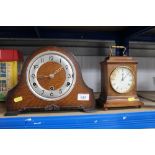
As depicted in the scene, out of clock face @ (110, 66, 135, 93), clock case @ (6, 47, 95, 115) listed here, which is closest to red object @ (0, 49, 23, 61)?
clock case @ (6, 47, 95, 115)

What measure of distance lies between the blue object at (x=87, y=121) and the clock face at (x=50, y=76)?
87 mm

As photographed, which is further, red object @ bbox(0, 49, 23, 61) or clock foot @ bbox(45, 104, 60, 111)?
red object @ bbox(0, 49, 23, 61)

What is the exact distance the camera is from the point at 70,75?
735 millimetres

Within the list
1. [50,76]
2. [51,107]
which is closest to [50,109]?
[51,107]

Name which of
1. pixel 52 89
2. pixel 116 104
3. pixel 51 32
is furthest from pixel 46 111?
pixel 51 32

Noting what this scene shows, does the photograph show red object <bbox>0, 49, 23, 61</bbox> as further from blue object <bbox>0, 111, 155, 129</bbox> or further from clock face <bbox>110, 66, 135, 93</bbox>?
clock face <bbox>110, 66, 135, 93</bbox>

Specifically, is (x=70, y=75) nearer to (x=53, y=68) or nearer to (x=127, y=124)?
(x=53, y=68)

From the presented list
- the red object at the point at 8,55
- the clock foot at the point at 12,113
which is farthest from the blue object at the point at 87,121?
the red object at the point at 8,55

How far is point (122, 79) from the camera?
31.3 inches

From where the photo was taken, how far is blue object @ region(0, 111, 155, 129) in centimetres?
66

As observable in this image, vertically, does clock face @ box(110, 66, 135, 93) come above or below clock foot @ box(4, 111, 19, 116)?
above

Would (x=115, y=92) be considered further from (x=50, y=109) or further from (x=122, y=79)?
(x=50, y=109)

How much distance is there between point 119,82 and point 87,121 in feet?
0.68

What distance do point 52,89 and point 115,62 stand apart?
0.26 metres
